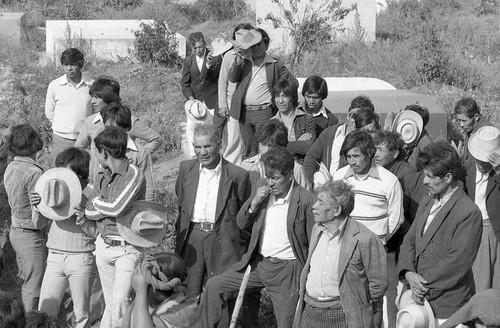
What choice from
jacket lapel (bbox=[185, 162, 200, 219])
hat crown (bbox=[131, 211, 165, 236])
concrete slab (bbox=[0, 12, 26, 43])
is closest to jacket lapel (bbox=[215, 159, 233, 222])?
jacket lapel (bbox=[185, 162, 200, 219])

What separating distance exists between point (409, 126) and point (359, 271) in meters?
2.48

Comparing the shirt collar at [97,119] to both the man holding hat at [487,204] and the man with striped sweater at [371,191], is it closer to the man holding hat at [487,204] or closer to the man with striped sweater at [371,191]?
the man with striped sweater at [371,191]

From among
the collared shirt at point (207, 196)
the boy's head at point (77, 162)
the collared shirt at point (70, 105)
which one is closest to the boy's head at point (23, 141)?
the boy's head at point (77, 162)

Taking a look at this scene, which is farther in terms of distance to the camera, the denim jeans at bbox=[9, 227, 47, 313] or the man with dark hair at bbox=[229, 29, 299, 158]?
the man with dark hair at bbox=[229, 29, 299, 158]

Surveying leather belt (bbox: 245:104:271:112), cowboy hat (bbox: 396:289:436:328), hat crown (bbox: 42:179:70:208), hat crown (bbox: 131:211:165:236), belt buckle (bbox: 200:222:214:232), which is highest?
leather belt (bbox: 245:104:271:112)

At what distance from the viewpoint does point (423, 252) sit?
6555 millimetres

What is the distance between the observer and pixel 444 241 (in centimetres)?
643

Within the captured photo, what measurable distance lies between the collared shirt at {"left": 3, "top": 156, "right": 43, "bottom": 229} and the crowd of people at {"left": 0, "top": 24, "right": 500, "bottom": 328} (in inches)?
0.5

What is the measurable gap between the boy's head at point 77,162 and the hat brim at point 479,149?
3.14m

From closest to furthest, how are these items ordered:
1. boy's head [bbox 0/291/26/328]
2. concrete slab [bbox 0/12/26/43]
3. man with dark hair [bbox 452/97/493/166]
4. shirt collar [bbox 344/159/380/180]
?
boy's head [bbox 0/291/26/328] < shirt collar [bbox 344/159/380/180] < man with dark hair [bbox 452/97/493/166] < concrete slab [bbox 0/12/26/43]

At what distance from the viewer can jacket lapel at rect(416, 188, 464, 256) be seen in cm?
643

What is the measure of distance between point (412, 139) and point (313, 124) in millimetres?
928

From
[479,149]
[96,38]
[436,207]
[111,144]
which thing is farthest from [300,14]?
[436,207]

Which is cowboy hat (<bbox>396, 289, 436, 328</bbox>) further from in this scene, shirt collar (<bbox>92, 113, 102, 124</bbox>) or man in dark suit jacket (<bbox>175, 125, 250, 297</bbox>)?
shirt collar (<bbox>92, 113, 102, 124</bbox>)
